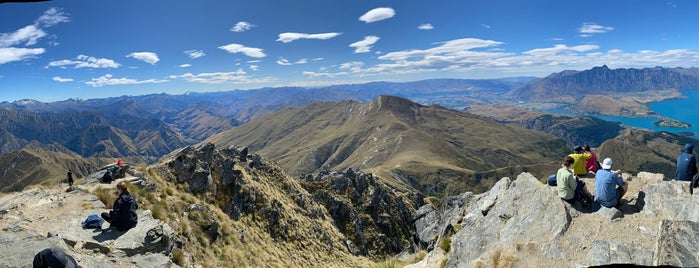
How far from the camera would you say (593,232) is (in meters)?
15.6

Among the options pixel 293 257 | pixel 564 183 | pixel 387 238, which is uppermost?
pixel 564 183

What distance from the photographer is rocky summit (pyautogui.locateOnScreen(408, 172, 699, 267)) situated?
42.9ft

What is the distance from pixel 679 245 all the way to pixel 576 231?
6.83m

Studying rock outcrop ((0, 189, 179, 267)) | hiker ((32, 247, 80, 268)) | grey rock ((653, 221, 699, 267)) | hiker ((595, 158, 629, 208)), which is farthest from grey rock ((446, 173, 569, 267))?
rock outcrop ((0, 189, 179, 267))

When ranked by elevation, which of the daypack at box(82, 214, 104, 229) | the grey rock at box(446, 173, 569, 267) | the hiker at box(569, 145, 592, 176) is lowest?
the grey rock at box(446, 173, 569, 267)

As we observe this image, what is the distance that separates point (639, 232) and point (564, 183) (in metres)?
4.03

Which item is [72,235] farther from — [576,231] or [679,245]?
[679,245]

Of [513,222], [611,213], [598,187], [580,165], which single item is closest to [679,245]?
[611,213]

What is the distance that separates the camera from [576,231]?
15992 millimetres

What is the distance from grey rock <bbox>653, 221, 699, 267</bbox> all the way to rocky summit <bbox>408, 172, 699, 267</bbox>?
0.02m

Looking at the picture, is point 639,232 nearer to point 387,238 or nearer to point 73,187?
point 73,187

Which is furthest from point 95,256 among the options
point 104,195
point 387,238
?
point 387,238

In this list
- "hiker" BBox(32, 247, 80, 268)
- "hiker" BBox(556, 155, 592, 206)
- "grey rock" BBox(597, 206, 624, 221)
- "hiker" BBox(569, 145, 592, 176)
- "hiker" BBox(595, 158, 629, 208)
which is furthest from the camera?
"hiker" BBox(569, 145, 592, 176)

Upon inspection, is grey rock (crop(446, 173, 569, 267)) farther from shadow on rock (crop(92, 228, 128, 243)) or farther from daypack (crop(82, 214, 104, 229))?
daypack (crop(82, 214, 104, 229))
